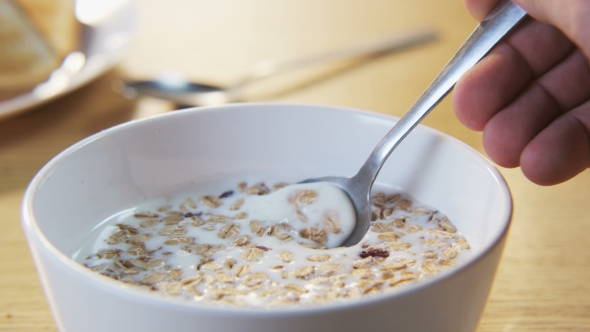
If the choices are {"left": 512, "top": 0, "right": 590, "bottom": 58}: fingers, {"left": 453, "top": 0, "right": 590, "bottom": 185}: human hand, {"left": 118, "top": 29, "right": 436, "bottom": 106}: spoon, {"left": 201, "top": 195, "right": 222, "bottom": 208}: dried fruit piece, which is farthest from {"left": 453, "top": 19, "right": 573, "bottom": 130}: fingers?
{"left": 118, "top": 29, "right": 436, "bottom": 106}: spoon

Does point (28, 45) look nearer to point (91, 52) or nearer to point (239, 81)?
point (91, 52)

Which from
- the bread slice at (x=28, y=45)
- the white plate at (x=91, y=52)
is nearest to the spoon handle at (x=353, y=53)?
the white plate at (x=91, y=52)

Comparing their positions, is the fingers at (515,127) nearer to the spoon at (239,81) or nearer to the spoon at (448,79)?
the spoon at (448,79)

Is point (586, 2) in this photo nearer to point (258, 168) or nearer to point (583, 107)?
point (583, 107)

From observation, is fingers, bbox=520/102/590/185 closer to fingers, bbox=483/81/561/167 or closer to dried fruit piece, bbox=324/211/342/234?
fingers, bbox=483/81/561/167

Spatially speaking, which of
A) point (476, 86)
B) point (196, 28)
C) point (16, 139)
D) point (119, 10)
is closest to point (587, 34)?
point (476, 86)

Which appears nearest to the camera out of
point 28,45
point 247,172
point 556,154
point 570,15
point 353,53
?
point 570,15

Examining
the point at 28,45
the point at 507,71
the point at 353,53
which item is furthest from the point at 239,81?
the point at 507,71
